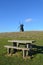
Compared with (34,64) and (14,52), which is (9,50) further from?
(34,64)

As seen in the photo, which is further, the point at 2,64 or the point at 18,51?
the point at 18,51

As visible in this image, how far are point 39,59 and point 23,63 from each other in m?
1.53

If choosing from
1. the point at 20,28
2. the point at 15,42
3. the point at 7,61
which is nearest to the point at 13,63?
the point at 7,61

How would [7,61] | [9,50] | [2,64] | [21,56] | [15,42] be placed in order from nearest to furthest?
1. [2,64]
2. [7,61]
3. [21,56]
4. [9,50]
5. [15,42]

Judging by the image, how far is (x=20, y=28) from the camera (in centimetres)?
6806

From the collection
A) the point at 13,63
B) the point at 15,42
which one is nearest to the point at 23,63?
the point at 13,63

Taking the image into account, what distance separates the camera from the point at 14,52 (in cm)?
1488

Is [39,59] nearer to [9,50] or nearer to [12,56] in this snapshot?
[12,56]

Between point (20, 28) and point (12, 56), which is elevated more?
point (20, 28)

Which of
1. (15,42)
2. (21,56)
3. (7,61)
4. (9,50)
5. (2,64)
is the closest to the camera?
(2,64)

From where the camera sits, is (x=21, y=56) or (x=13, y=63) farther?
(x=21, y=56)

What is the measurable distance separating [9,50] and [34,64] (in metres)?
4.06

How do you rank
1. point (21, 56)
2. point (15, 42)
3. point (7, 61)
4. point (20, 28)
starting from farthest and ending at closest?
point (20, 28)
point (15, 42)
point (21, 56)
point (7, 61)

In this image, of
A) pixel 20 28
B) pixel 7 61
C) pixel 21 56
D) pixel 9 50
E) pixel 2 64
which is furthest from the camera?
pixel 20 28
